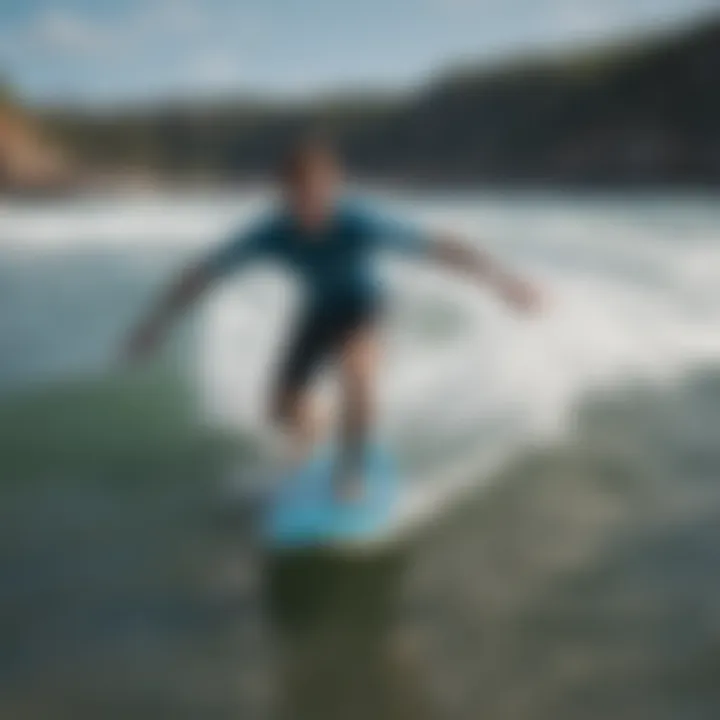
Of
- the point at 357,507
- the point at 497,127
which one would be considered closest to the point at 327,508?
the point at 357,507

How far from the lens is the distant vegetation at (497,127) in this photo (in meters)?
1.40

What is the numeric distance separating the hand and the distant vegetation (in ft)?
0.58

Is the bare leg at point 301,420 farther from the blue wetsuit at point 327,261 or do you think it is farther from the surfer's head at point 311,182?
the surfer's head at point 311,182

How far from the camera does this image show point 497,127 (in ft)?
4.96

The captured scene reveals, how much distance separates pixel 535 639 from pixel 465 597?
0.11 meters

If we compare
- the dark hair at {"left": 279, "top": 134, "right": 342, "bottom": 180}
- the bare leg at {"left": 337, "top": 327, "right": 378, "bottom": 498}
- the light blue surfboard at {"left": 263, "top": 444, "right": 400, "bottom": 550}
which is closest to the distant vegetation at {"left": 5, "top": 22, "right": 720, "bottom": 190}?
the dark hair at {"left": 279, "top": 134, "right": 342, "bottom": 180}

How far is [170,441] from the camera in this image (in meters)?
1.51

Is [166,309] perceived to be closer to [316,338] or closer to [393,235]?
[316,338]

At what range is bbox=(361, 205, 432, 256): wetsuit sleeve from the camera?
135cm

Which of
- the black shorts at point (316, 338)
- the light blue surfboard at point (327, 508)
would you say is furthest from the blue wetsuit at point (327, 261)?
the light blue surfboard at point (327, 508)

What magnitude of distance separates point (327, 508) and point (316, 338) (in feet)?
0.78

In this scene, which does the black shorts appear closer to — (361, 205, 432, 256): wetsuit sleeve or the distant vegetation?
(361, 205, 432, 256): wetsuit sleeve

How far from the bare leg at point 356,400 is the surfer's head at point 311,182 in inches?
7.0

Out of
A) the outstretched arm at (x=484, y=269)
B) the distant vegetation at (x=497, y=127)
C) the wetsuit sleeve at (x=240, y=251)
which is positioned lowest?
the outstretched arm at (x=484, y=269)
